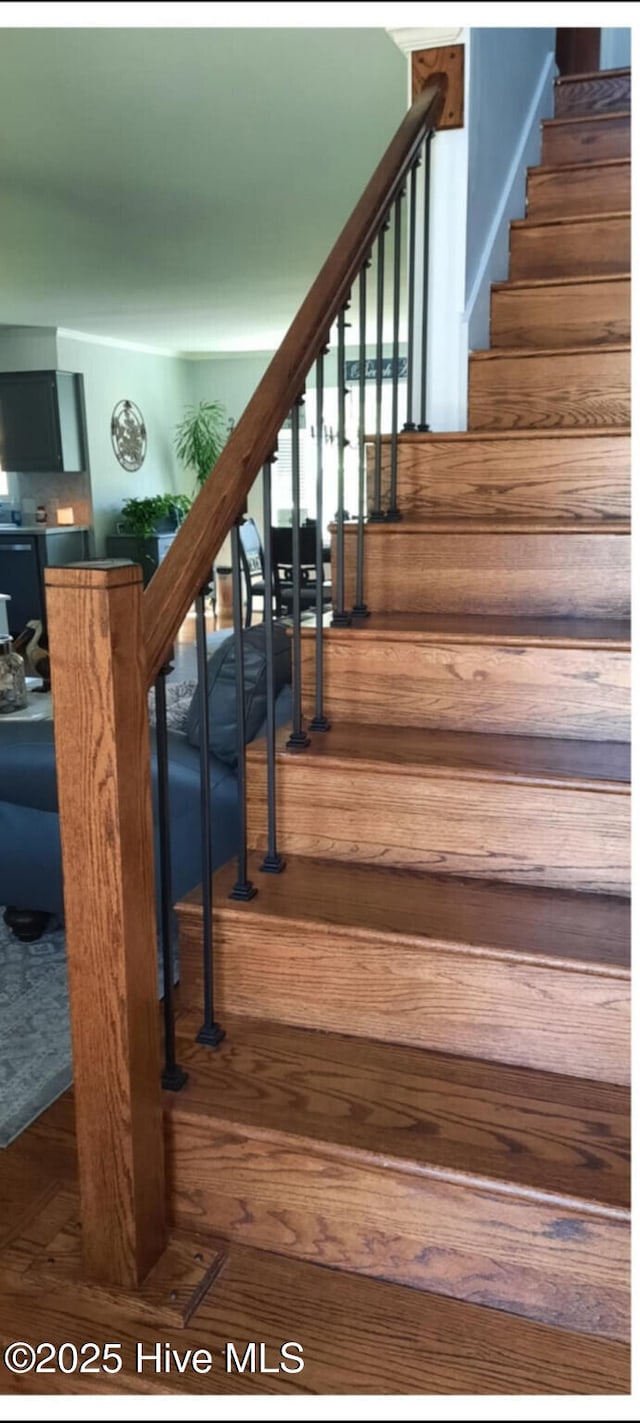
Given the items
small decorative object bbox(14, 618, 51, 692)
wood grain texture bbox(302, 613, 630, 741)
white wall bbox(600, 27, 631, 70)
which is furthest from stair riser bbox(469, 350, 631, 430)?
small decorative object bbox(14, 618, 51, 692)

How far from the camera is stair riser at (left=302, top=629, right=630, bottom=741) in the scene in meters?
1.92

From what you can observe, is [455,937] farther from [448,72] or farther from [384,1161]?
[448,72]

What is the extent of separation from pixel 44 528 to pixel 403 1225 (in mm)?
7375

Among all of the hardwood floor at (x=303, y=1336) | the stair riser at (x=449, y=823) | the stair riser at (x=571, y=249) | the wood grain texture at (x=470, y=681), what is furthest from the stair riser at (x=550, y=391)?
the hardwood floor at (x=303, y=1336)

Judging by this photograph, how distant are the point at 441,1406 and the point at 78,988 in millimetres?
667

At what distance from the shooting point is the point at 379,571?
2.34 metres

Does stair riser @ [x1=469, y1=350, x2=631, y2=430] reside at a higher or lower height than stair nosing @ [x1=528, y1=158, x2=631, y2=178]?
lower

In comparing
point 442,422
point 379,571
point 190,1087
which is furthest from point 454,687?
point 442,422

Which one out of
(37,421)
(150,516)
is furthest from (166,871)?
(150,516)

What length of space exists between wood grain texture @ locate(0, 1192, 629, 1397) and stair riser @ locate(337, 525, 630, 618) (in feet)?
4.46

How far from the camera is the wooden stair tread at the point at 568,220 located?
2.96m

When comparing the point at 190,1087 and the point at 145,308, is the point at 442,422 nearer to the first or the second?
the point at 190,1087

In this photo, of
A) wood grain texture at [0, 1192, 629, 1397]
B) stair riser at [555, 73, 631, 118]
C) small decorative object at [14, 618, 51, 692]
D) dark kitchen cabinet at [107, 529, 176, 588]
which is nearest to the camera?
wood grain texture at [0, 1192, 629, 1397]

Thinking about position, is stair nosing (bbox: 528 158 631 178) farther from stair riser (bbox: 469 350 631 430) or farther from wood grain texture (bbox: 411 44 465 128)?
stair riser (bbox: 469 350 631 430)
